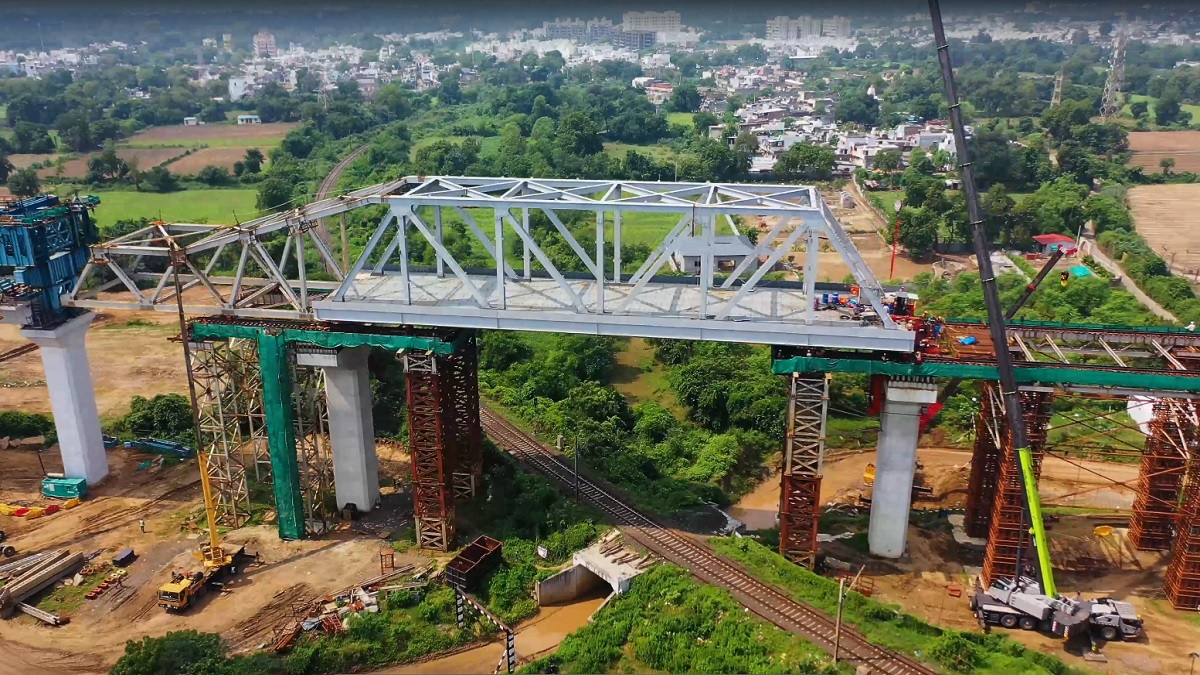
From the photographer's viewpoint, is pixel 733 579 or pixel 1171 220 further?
pixel 1171 220

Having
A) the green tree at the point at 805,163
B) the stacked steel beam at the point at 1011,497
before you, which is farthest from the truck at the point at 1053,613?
the green tree at the point at 805,163

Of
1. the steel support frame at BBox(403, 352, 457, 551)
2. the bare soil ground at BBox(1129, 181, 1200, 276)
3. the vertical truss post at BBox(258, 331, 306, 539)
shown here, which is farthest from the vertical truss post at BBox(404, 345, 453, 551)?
the bare soil ground at BBox(1129, 181, 1200, 276)

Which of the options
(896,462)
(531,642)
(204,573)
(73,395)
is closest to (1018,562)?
(896,462)

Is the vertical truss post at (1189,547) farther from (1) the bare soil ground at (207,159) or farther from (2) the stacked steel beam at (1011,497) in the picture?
(1) the bare soil ground at (207,159)

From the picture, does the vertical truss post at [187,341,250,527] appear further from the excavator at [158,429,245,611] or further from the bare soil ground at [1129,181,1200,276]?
the bare soil ground at [1129,181,1200,276]

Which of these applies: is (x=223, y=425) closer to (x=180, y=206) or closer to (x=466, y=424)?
(x=466, y=424)

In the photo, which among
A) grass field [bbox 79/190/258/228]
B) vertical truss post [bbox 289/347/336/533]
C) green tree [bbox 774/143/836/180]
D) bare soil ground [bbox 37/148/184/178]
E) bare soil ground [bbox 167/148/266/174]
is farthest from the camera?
bare soil ground [bbox 167/148/266/174]
